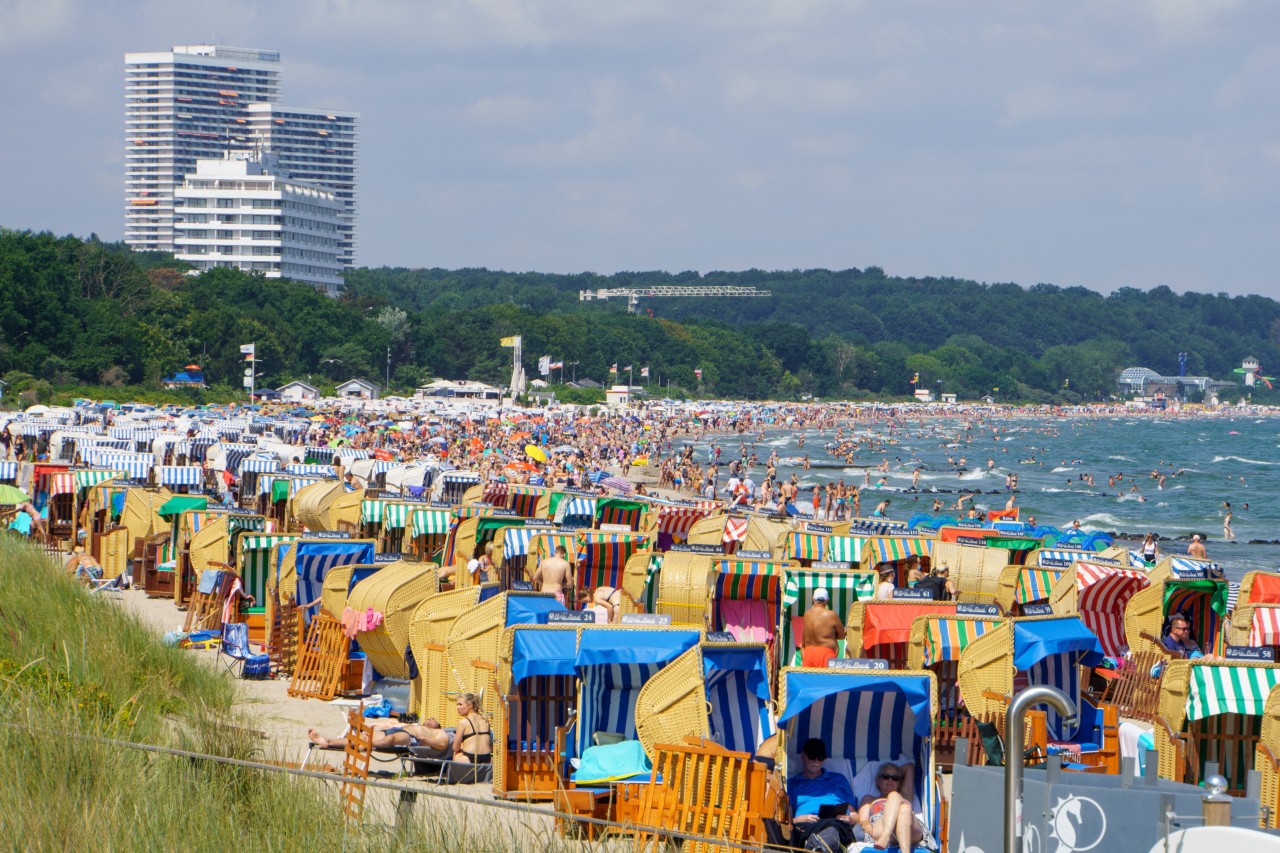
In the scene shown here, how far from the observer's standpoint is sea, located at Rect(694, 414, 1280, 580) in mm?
49688

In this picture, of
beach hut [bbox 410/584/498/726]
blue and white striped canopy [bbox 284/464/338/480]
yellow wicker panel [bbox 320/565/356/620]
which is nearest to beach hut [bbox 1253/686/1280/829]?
beach hut [bbox 410/584/498/726]

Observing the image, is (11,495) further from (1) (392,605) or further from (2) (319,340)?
(2) (319,340)

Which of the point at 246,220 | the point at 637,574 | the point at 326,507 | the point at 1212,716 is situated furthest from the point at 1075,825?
the point at 246,220

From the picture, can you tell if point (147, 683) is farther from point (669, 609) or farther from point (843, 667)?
point (669, 609)

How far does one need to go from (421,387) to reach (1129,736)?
97.1 metres

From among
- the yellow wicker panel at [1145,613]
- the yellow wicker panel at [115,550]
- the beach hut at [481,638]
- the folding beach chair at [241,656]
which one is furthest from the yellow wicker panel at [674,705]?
the yellow wicker panel at [115,550]

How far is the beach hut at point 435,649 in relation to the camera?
35.9 feet

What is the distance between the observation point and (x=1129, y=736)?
29.7 ft

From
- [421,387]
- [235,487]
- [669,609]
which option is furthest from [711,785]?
[421,387]

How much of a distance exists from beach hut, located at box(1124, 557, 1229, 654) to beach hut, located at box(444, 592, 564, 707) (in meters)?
5.39

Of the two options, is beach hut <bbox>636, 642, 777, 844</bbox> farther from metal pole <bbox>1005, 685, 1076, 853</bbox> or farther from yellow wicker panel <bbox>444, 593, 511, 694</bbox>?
metal pole <bbox>1005, 685, 1076, 853</bbox>

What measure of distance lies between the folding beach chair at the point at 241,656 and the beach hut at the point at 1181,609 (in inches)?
292

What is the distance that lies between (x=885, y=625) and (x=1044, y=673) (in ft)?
3.92

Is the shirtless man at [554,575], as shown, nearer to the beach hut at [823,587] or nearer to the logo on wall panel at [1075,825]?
the beach hut at [823,587]
